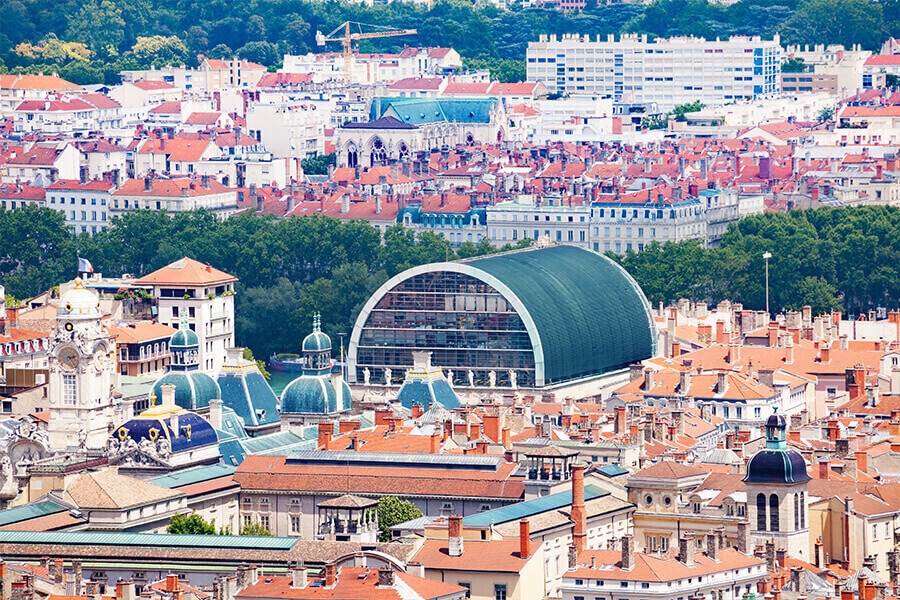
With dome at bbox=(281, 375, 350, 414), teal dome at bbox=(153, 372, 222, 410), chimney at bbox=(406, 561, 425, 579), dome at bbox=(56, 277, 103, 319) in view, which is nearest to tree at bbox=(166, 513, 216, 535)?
chimney at bbox=(406, 561, 425, 579)

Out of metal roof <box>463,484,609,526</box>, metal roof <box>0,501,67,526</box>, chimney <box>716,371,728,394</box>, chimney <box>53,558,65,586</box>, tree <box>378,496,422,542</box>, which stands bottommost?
chimney <box>716,371,728,394</box>

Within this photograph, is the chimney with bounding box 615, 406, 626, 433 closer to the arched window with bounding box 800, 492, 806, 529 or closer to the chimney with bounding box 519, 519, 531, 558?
the arched window with bounding box 800, 492, 806, 529

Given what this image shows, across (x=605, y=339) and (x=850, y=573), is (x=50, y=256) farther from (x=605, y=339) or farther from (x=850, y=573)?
(x=850, y=573)

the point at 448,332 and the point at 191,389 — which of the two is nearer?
the point at 191,389

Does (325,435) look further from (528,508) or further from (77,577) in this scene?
(77,577)

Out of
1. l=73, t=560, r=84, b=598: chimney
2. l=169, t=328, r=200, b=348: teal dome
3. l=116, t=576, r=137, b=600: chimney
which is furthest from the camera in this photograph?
l=169, t=328, r=200, b=348: teal dome

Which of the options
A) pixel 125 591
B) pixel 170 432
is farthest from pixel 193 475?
pixel 125 591
